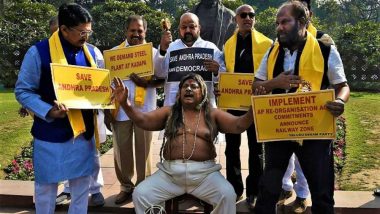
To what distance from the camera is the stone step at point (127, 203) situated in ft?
13.5

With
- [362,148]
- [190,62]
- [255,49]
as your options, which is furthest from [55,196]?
[362,148]

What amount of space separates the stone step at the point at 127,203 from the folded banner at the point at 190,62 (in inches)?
50.3

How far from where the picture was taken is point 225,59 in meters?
4.08

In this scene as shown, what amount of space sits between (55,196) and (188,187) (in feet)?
3.31

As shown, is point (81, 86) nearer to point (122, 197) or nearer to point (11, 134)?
point (122, 197)

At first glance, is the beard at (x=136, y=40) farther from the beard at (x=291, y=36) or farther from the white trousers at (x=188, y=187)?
the beard at (x=291, y=36)

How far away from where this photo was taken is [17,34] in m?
14.4

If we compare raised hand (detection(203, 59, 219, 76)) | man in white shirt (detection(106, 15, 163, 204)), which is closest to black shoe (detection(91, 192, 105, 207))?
man in white shirt (detection(106, 15, 163, 204))

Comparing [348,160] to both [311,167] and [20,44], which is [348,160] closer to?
[311,167]

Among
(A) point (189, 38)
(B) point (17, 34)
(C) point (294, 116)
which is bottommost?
(C) point (294, 116)

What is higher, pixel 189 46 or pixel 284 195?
pixel 189 46

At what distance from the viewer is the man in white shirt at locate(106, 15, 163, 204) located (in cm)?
416

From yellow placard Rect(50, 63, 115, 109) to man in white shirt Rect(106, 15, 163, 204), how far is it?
0.69 metres

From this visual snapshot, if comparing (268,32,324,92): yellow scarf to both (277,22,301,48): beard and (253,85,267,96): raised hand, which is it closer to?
(277,22,301,48): beard
